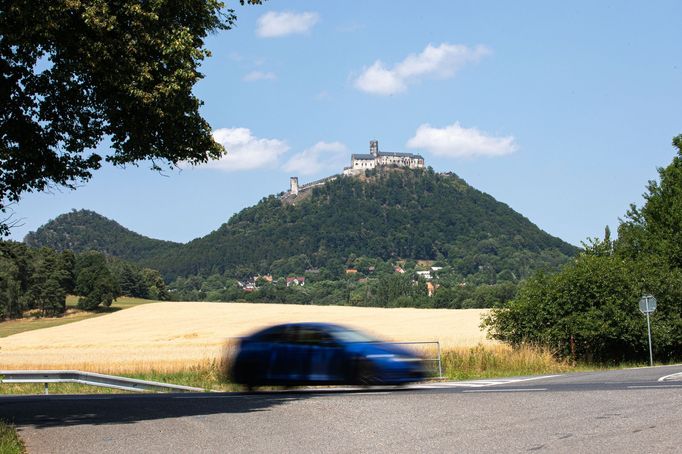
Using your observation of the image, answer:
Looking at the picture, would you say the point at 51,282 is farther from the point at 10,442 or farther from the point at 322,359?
the point at 10,442

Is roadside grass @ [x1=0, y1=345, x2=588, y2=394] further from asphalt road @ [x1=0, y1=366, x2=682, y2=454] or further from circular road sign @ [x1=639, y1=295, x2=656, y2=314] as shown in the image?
asphalt road @ [x1=0, y1=366, x2=682, y2=454]

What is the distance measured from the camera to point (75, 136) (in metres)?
14.8

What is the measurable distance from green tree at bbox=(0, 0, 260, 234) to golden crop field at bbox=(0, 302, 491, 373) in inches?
799

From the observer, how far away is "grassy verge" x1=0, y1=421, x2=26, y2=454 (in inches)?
374

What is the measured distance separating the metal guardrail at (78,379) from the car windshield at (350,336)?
7262mm

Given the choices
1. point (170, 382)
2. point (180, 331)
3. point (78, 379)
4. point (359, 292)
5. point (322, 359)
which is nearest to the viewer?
point (322, 359)

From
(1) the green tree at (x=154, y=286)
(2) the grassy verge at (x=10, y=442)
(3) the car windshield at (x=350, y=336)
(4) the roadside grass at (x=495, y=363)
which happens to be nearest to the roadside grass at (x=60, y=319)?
(1) the green tree at (x=154, y=286)

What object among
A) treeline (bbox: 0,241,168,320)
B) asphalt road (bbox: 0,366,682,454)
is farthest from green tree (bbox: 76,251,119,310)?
asphalt road (bbox: 0,366,682,454)

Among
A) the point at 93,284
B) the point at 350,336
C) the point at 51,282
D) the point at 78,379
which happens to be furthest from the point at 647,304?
the point at 93,284

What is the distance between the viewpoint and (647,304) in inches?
1297

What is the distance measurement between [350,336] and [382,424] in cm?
718

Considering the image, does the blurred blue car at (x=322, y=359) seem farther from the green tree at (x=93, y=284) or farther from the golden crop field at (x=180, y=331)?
the green tree at (x=93, y=284)

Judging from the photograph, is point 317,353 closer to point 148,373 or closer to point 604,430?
point 604,430

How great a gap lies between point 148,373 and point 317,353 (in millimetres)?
15418
